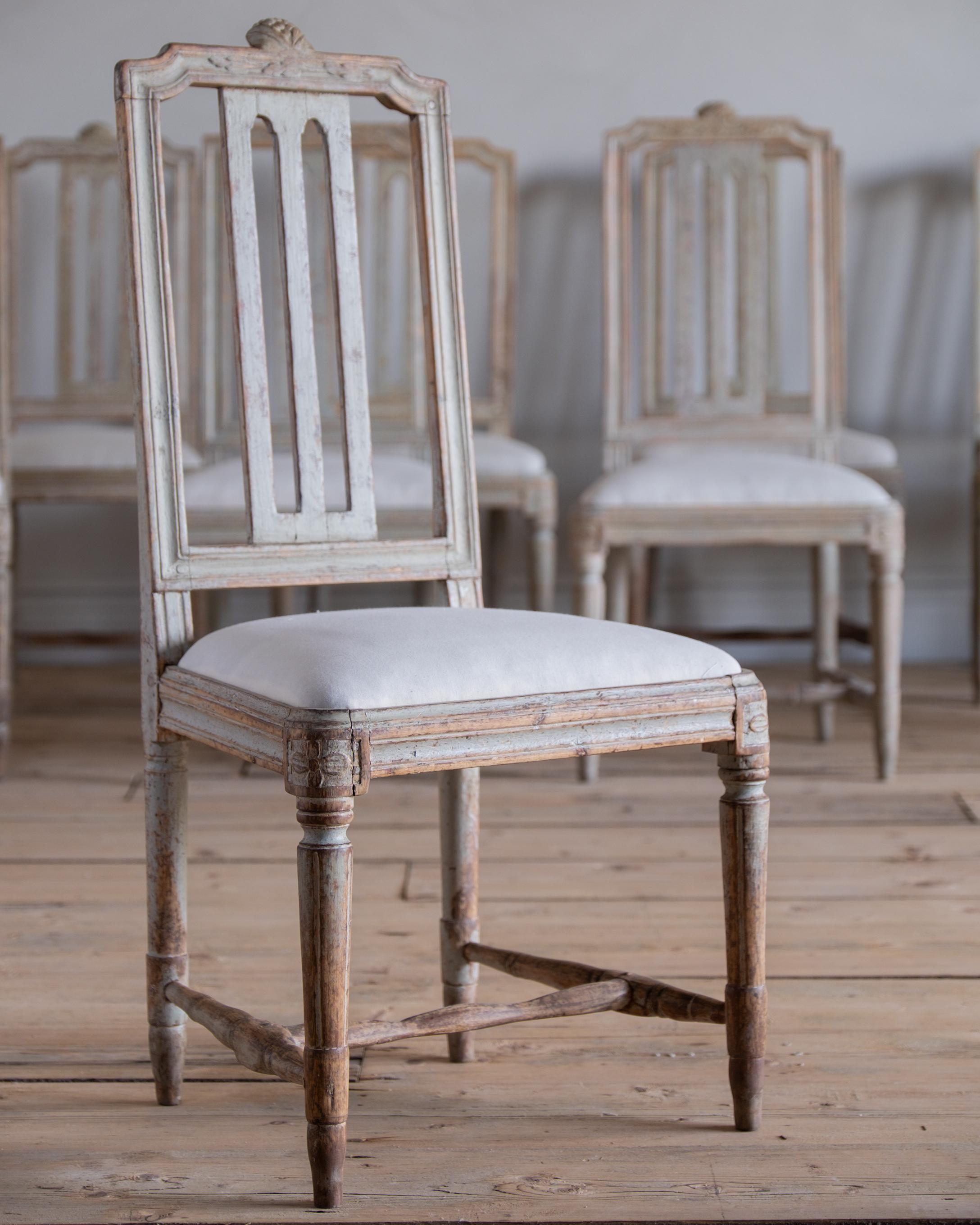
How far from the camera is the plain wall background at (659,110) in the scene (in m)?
3.15

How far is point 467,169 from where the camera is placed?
10.3 feet

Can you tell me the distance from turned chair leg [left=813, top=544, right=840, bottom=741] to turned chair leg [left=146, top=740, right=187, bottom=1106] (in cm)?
158

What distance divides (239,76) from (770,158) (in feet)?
5.95

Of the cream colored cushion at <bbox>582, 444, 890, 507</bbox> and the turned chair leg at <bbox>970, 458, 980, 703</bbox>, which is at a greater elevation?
the cream colored cushion at <bbox>582, 444, 890, 507</bbox>

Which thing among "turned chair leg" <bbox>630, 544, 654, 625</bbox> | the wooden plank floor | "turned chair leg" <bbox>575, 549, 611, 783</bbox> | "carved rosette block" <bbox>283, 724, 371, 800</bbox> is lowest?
the wooden plank floor

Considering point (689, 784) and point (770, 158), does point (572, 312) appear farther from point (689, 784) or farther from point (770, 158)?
point (689, 784)

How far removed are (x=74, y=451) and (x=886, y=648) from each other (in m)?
1.41

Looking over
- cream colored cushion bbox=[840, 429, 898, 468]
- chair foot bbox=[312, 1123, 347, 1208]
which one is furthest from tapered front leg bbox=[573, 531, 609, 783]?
chair foot bbox=[312, 1123, 347, 1208]

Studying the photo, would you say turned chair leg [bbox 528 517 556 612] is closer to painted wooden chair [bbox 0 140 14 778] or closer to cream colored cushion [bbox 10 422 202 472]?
cream colored cushion [bbox 10 422 202 472]

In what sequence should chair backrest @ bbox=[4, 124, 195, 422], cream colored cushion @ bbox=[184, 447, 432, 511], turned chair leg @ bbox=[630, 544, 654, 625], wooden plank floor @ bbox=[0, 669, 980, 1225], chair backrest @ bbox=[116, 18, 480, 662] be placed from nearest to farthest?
wooden plank floor @ bbox=[0, 669, 980, 1225] → chair backrest @ bbox=[116, 18, 480, 662] → cream colored cushion @ bbox=[184, 447, 432, 511] → turned chair leg @ bbox=[630, 544, 654, 625] → chair backrest @ bbox=[4, 124, 195, 422]

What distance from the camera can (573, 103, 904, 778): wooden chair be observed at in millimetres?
2211

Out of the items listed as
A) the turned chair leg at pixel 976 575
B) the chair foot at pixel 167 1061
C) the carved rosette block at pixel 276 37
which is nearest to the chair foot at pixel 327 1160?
the chair foot at pixel 167 1061

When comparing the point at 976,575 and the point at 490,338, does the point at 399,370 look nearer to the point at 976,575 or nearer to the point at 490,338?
the point at 490,338

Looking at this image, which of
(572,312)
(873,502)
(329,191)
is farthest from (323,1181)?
(572,312)
